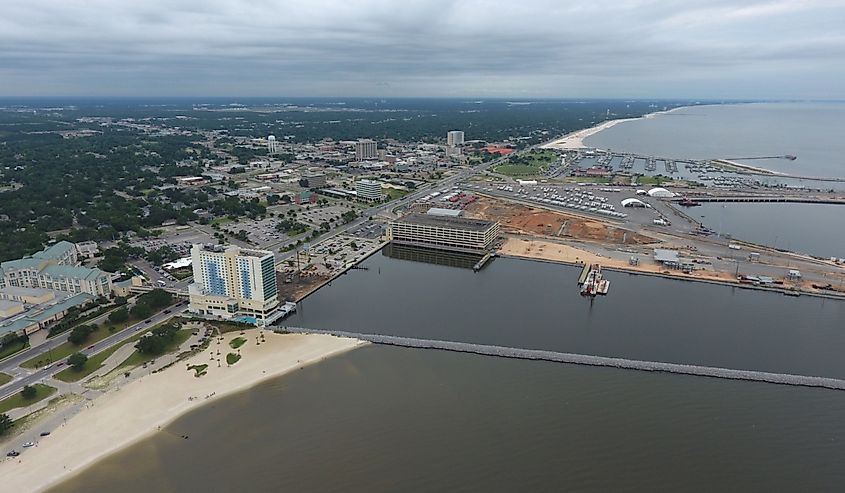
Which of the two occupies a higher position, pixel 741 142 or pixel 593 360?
pixel 741 142

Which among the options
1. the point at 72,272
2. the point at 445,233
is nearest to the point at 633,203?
the point at 445,233

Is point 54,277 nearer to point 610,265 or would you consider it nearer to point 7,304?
point 7,304

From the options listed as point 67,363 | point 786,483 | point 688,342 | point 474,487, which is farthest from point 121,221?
point 786,483

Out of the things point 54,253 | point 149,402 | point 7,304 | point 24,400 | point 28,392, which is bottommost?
point 149,402

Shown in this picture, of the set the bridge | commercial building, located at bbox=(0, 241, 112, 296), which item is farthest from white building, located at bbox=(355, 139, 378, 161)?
the bridge

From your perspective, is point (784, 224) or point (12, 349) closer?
point (12, 349)

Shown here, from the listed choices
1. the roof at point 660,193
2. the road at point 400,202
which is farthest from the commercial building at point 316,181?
the roof at point 660,193

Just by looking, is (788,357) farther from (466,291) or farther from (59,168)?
(59,168)
